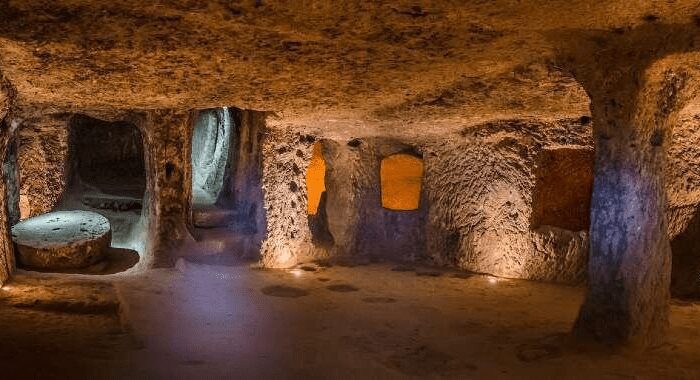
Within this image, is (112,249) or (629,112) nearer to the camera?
(629,112)

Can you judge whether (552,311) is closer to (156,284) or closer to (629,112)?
(629,112)

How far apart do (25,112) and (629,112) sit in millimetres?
6420

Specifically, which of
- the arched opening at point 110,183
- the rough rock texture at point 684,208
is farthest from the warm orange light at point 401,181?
the rough rock texture at point 684,208

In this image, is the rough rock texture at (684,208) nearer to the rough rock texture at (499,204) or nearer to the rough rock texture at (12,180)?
the rough rock texture at (499,204)

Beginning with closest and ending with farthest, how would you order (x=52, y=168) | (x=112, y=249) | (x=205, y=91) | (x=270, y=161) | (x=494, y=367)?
(x=494, y=367), (x=205, y=91), (x=270, y=161), (x=112, y=249), (x=52, y=168)

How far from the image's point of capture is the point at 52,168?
395 inches

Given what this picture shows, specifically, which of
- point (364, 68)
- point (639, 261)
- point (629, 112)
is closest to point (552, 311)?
point (639, 261)

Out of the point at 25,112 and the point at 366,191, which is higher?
the point at 25,112

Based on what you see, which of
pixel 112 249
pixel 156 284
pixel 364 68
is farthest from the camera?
pixel 112 249

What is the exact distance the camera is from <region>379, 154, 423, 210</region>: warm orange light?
424 inches

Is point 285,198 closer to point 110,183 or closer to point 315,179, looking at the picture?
point 315,179

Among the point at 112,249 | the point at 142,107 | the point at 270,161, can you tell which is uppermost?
the point at 142,107

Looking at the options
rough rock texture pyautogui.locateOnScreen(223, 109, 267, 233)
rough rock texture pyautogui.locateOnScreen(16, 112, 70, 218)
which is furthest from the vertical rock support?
rough rock texture pyautogui.locateOnScreen(16, 112, 70, 218)

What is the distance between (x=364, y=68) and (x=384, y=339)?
225 centimetres
